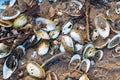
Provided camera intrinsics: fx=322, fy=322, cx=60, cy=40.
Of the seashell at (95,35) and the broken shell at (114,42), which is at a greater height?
the seashell at (95,35)

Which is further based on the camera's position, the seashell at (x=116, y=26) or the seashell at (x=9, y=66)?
the seashell at (x=116, y=26)

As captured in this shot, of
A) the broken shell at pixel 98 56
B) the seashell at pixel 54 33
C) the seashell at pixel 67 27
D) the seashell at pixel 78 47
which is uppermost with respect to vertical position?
the seashell at pixel 67 27

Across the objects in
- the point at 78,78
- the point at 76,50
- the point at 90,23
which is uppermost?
the point at 90,23

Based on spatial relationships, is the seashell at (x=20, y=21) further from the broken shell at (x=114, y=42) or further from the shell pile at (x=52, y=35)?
the broken shell at (x=114, y=42)

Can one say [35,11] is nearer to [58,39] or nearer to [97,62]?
[58,39]

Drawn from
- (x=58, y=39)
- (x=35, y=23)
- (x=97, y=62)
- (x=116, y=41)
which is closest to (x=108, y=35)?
(x=116, y=41)

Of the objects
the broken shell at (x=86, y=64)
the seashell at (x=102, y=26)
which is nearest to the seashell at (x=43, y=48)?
the broken shell at (x=86, y=64)

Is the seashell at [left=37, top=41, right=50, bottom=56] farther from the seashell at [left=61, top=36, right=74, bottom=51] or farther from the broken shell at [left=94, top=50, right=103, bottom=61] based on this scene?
the broken shell at [left=94, top=50, right=103, bottom=61]
